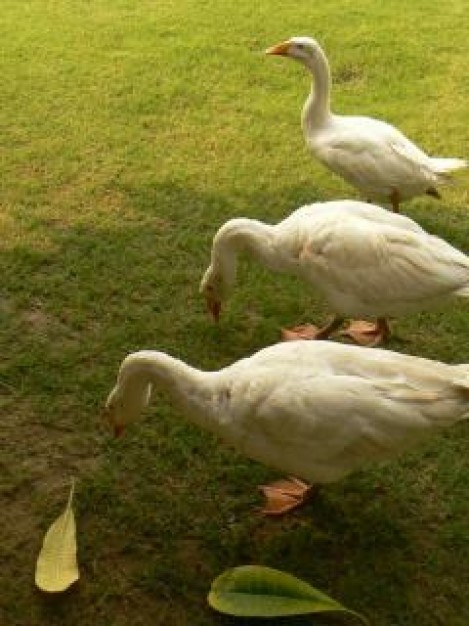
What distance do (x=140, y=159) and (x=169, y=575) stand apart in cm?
344

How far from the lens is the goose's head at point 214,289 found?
4734 mm

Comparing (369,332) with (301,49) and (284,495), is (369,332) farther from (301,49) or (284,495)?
(301,49)

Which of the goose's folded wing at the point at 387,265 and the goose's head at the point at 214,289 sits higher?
the goose's folded wing at the point at 387,265

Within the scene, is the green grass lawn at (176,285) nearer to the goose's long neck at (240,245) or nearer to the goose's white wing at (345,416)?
the goose's long neck at (240,245)

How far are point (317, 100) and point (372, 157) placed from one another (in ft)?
2.03

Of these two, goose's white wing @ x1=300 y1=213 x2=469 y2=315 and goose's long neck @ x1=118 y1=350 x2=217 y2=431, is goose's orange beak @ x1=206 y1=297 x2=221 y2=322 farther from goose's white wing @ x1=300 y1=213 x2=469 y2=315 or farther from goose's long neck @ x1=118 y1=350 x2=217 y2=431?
goose's long neck @ x1=118 y1=350 x2=217 y2=431

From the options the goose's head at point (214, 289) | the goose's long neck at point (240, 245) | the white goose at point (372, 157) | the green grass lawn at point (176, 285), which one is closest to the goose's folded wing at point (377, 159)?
the white goose at point (372, 157)

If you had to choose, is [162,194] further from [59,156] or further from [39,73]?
[39,73]

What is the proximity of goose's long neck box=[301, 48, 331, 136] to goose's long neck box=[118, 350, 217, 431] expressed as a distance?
2400mm

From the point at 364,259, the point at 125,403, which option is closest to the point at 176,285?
the point at 364,259

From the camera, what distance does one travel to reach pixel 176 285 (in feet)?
17.0

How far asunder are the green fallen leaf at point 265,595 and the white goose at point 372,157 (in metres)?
2.55

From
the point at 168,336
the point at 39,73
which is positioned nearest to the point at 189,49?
the point at 39,73

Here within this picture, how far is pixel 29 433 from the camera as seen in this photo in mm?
4250
